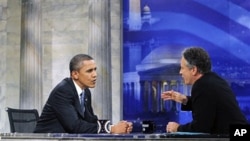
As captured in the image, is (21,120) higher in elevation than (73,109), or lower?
lower

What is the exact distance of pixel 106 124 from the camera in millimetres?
3330

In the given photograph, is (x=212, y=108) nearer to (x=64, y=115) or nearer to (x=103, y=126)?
(x=103, y=126)

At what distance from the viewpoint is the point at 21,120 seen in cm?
531

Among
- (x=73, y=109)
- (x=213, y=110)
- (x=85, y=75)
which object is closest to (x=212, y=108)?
(x=213, y=110)

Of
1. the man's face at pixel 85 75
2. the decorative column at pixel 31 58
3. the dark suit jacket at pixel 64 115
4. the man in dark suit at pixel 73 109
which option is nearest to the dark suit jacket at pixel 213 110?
the man in dark suit at pixel 73 109

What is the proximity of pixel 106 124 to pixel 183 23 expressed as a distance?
266 inches

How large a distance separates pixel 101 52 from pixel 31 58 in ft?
4.85

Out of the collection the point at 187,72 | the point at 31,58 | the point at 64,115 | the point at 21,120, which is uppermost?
the point at 31,58

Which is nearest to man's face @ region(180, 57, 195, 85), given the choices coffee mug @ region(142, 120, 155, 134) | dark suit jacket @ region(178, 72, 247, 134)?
dark suit jacket @ region(178, 72, 247, 134)

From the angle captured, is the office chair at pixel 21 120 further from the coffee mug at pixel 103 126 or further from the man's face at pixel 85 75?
the coffee mug at pixel 103 126

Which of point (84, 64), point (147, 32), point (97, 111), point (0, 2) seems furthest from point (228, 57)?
point (84, 64)

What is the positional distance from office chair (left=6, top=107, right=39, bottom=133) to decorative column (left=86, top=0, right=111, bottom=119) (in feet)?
11.5

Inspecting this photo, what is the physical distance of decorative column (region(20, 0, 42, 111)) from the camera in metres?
9.70

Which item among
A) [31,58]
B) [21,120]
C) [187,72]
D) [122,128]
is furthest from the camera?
[31,58]
